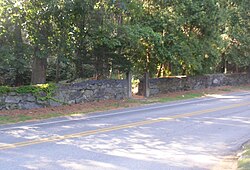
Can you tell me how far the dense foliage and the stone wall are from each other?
89cm

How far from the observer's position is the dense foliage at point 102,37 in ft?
51.8

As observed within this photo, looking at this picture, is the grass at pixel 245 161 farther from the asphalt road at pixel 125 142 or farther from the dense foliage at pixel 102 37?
the dense foliage at pixel 102 37

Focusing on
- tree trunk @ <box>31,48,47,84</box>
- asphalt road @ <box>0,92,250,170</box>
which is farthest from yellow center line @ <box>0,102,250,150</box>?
tree trunk @ <box>31,48,47,84</box>

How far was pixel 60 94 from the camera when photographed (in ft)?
57.0

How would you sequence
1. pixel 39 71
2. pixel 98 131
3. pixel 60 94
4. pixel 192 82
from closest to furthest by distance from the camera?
1. pixel 98 131
2. pixel 60 94
3. pixel 39 71
4. pixel 192 82

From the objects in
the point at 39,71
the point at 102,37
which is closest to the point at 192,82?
the point at 102,37

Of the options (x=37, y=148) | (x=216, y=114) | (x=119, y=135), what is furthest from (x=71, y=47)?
(x=37, y=148)

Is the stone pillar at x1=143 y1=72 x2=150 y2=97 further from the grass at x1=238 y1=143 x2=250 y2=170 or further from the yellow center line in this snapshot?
the grass at x1=238 y1=143 x2=250 y2=170

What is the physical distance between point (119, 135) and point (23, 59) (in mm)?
8454

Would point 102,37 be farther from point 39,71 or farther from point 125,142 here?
point 125,142

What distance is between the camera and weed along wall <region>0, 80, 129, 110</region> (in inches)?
616

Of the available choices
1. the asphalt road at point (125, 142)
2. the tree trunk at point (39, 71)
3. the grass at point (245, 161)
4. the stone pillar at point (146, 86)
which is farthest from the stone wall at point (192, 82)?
the grass at point (245, 161)

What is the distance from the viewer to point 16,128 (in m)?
11.6

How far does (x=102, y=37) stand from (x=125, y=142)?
31.9 ft
